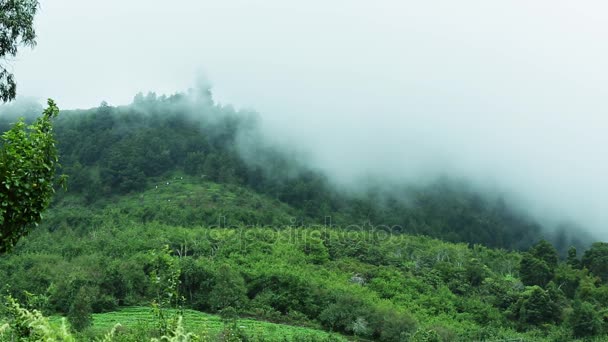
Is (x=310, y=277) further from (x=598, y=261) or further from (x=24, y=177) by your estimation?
(x=24, y=177)

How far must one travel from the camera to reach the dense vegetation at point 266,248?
55.7 m

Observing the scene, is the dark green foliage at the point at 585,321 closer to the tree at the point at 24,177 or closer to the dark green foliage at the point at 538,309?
the dark green foliage at the point at 538,309

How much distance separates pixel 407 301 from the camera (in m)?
63.6

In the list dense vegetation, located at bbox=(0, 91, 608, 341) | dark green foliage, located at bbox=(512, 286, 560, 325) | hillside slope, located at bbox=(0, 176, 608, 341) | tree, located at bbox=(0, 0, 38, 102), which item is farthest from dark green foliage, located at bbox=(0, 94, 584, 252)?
tree, located at bbox=(0, 0, 38, 102)

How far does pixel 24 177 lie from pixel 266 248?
66.1m

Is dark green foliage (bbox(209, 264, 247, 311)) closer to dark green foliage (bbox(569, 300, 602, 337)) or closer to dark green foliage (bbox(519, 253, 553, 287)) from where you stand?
dark green foliage (bbox(569, 300, 602, 337))

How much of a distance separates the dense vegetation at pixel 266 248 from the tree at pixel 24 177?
123 inches

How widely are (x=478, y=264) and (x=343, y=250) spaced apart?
15434 mm

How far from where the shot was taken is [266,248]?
7281cm

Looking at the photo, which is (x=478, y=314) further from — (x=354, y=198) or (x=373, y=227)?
(x=354, y=198)

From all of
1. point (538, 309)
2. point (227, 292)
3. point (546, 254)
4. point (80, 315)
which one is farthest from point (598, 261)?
point (80, 315)

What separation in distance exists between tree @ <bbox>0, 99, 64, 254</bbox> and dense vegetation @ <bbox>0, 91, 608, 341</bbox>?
3121mm

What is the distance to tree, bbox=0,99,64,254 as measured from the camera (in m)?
7.18

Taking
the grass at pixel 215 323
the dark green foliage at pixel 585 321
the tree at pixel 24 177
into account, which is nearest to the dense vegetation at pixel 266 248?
the dark green foliage at pixel 585 321
